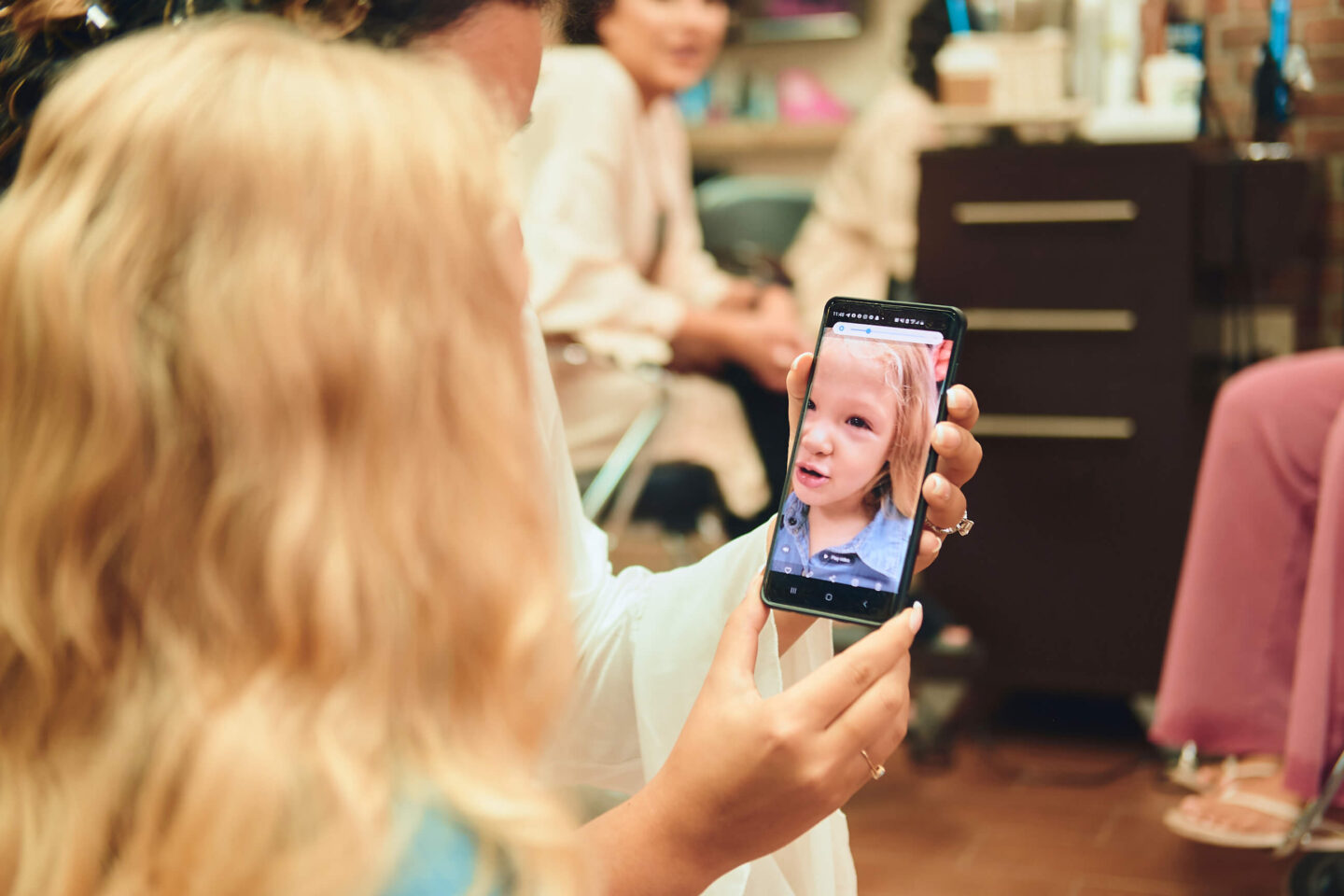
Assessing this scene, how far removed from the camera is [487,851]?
455mm

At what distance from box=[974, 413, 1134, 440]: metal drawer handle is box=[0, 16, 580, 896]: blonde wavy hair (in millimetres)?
1853

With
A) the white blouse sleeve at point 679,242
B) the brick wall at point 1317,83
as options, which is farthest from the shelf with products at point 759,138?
the white blouse sleeve at point 679,242

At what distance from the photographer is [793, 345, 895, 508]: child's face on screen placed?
0.73 m

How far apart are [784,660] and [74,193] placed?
50cm

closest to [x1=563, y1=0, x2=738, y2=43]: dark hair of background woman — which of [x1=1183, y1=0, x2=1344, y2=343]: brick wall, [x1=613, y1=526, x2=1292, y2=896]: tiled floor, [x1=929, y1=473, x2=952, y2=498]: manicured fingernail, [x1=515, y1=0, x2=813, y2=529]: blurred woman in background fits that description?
[x1=929, y1=473, x2=952, y2=498]: manicured fingernail

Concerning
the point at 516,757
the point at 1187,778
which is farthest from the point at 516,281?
the point at 1187,778

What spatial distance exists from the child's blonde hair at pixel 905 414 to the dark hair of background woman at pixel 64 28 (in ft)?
1.17

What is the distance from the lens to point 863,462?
2.40 feet

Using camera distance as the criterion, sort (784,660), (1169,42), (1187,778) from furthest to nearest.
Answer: (1169,42)
(1187,778)
(784,660)

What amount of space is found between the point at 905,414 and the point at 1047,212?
1586 millimetres

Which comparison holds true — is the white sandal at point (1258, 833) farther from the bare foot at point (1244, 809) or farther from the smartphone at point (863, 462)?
the smartphone at point (863, 462)

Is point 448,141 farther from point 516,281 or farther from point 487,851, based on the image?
point 487,851

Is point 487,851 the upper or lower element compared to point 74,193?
lower

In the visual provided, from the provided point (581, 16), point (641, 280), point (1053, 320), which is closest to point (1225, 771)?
point (1053, 320)
